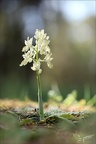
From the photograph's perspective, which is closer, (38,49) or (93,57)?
(38,49)

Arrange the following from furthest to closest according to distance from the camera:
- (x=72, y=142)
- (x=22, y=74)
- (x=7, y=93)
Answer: (x=22, y=74) < (x=7, y=93) < (x=72, y=142)

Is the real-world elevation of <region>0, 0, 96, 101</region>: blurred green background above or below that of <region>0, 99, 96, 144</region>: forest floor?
above

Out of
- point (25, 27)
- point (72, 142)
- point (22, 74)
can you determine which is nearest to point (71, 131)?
point (72, 142)

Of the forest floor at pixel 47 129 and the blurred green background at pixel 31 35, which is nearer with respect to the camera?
A: the forest floor at pixel 47 129

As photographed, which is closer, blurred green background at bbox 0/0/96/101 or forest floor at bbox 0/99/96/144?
forest floor at bbox 0/99/96/144

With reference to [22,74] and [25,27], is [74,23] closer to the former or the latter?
[25,27]

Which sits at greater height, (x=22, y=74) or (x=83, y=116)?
(x=22, y=74)

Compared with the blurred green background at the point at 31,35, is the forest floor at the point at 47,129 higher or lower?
lower

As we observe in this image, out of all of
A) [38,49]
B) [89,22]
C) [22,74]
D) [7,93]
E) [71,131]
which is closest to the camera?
[71,131]

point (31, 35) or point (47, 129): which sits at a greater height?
point (31, 35)

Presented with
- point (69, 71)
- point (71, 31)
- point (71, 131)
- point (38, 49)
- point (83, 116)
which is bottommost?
point (71, 131)

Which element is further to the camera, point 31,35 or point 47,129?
point 31,35
